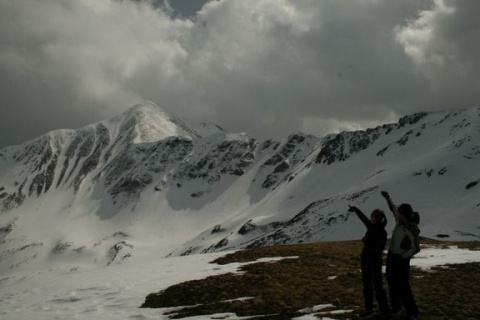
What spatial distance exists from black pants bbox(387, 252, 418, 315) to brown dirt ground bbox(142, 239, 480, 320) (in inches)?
26.9

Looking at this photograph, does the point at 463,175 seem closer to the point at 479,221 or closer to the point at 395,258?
the point at 479,221

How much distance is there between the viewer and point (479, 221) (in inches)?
2808

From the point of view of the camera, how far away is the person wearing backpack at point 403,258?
1233 centimetres

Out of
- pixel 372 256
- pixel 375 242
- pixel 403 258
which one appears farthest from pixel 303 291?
pixel 403 258

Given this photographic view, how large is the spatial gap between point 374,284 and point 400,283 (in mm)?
861

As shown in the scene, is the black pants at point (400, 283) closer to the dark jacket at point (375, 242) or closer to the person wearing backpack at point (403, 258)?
the person wearing backpack at point (403, 258)

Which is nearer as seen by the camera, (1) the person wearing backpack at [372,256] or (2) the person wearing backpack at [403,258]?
(2) the person wearing backpack at [403,258]

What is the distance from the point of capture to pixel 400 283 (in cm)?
1238

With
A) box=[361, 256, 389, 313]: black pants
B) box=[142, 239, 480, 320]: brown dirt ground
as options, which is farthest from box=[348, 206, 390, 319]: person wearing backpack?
box=[142, 239, 480, 320]: brown dirt ground

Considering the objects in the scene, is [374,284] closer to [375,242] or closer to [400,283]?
[400,283]

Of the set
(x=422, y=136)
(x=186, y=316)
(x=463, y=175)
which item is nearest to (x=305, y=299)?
(x=186, y=316)

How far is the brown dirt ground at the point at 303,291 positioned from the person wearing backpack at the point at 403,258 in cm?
78

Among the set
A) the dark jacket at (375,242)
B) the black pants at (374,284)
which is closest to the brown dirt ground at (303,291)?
the black pants at (374,284)

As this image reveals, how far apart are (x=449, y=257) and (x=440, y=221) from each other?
59.5m
